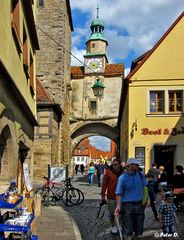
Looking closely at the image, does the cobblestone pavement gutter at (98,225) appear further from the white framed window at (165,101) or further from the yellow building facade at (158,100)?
the white framed window at (165,101)

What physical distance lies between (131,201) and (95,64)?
4064cm

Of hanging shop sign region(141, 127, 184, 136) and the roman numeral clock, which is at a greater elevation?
the roman numeral clock

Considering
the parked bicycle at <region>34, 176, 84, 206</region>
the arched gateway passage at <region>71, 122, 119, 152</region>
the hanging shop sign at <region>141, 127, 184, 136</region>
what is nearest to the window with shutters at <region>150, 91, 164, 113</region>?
the hanging shop sign at <region>141, 127, 184, 136</region>

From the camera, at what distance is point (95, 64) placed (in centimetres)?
4641

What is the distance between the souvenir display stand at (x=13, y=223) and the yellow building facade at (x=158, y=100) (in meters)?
14.6

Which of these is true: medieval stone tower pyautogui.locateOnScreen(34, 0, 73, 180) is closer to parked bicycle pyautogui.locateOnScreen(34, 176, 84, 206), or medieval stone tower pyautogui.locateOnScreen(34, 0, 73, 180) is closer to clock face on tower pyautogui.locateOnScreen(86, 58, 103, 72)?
clock face on tower pyautogui.locateOnScreen(86, 58, 103, 72)

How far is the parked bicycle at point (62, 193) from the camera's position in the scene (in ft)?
48.1

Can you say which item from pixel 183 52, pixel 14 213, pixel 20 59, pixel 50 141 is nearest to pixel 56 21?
pixel 50 141

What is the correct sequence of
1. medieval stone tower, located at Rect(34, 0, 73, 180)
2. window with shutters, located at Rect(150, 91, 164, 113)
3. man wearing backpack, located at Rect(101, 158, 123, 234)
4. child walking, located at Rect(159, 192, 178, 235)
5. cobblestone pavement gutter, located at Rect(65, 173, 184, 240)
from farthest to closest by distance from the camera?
medieval stone tower, located at Rect(34, 0, 73, 180) → window with shutters, located at Rect(150, 91, 164, 113) → man wearing backpack, located at Rect(101, 158, 123, 234) → cobblestone pavement gutter, located at Rect(65, 173, 184, 240) → child walking, located at Rect(159, 192, 178, 235)

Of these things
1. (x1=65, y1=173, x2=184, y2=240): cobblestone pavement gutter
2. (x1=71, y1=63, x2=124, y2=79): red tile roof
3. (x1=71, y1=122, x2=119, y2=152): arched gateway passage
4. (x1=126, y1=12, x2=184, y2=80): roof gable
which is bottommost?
(x1=65, y1=173, x2=184, y2=240): cobblestone pavement gutter

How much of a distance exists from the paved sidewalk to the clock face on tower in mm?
33513

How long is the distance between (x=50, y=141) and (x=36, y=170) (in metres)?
2.14

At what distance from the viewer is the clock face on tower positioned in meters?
45.0

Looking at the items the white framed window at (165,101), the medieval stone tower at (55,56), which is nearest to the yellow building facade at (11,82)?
the white framed window at (165,101)
